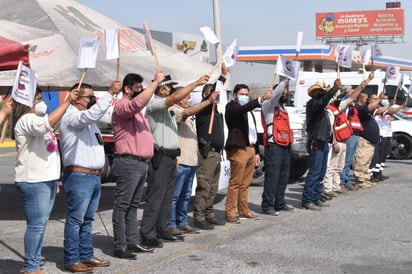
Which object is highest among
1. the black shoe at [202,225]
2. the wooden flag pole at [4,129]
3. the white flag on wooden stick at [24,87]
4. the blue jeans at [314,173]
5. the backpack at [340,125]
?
the white flag on wooden stick at [24,87]

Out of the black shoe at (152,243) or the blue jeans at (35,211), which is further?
the black shoe at (152,243)

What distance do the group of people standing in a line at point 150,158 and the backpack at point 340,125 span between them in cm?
54

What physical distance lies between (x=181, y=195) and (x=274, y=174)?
1.89 m

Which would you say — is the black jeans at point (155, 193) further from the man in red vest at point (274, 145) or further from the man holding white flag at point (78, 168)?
the man in red vest at point (274, 145)

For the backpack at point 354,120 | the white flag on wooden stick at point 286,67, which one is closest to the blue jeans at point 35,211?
the white flag on wooden stick at point 286,67

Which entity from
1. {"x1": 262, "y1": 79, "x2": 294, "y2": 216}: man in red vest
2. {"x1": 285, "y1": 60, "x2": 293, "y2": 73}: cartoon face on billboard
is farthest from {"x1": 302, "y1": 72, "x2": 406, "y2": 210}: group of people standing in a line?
{"x1": 285, "y1": 60, "x2": 293, "y2": 73}: cartoon face on billboard

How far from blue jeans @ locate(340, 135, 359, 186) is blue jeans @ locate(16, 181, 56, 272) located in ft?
23.8

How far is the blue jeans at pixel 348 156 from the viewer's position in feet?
39.2

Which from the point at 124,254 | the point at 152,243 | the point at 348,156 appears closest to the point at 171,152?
the point at 152,243

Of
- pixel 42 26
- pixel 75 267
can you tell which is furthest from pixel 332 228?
pixel 42 26

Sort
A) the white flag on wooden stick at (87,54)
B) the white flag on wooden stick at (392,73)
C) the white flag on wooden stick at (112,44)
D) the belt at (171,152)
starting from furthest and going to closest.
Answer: the white flag on wooden stick at (392,73) → the belt at (171,152) → the white flag on wooden stick at (112,44) → the white flag on wooden stick at (87,54)

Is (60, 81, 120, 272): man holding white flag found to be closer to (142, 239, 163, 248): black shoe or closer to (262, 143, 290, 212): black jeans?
(142, 239, 163, 248): black shoe

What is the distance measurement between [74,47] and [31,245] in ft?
11.6

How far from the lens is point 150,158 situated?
6812 mm
